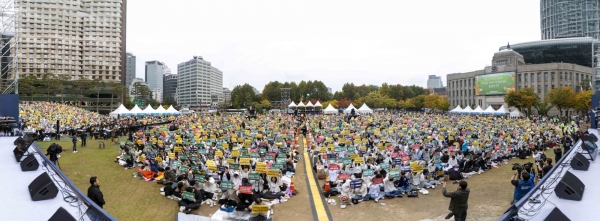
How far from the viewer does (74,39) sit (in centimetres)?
8919

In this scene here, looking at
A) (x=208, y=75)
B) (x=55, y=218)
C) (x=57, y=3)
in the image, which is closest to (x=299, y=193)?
(x=55, y=218)

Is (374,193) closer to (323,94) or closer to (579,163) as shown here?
(579,163)

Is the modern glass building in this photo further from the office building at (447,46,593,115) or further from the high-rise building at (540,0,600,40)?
the office building at (447,46,593,115)

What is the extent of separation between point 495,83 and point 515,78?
3.66 metres

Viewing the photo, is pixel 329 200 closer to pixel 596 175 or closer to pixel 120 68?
pixel 596 175

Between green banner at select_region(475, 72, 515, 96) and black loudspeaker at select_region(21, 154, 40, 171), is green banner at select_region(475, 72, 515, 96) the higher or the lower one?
the higher one

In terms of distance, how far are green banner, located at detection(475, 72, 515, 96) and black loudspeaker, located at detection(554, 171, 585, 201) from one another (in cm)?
6866

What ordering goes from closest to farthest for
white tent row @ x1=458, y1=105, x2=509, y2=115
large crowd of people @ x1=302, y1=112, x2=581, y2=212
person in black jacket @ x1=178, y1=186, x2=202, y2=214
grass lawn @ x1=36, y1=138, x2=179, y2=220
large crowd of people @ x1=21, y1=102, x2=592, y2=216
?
person in black jacket @ x1=178, y1=186, x2=202, y2=214, grass lawn @ x1=36, y1=138, x2=179, y2=220, large crowd of people @ x1=21, y1=102, x2=592, y2=216, large crowd of people @ x1=302, y1=112, x2=581, y2=212, white tent row @ x1=458, y1=105, x2=509, y2=115

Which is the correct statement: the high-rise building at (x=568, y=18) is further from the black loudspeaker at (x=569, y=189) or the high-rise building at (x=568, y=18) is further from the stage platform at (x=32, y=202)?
the stage platform at (x=32, y=202)

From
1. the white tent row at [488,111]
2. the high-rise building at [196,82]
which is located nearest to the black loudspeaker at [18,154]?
the white tent row at [488,111]

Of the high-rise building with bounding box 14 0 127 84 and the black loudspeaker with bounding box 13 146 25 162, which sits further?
the high-rise building with bounding box 14 0 127 84

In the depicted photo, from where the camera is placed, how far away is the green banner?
217 feet

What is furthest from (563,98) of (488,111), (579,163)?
(579,163)

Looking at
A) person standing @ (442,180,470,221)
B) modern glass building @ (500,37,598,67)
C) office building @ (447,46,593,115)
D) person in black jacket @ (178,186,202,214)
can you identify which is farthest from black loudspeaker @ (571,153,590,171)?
modern glass building @ (500,37,598,67)
